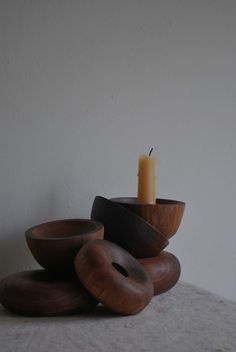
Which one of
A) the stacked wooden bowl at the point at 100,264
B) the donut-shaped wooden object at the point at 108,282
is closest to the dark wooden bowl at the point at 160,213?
the stacked wooden bowl at the point at 100,264

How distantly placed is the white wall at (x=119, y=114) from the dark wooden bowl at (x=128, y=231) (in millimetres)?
133

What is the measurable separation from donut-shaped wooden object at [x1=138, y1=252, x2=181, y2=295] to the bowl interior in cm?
10

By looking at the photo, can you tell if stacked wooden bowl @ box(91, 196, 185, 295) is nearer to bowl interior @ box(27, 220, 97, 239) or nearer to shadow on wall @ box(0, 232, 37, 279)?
bowl interior @ box(27, 220, 97, 239)

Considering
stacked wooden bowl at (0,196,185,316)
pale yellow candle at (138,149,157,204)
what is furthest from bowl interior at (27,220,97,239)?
pale yellow candle at (138,149,157,204)

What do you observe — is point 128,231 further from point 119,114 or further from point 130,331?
point 119,114

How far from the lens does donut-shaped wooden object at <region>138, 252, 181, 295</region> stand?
1.89ft

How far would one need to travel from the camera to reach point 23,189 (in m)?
0.66

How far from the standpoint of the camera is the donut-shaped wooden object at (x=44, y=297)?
1.60 ft

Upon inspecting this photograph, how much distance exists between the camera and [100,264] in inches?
19.0

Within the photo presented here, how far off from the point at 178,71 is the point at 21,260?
494 millimetres

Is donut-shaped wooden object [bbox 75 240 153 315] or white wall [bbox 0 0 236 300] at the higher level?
white wall [bbox 0 0 236 300]

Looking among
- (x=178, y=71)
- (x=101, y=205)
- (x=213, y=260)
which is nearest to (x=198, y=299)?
(x=101, y=205)

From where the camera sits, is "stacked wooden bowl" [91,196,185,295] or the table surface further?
"stacked wooden bowl" [91,196,185,295]

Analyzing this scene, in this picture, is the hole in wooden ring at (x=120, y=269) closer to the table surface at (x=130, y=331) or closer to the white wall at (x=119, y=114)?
the table surface at (x=130, y=331)
